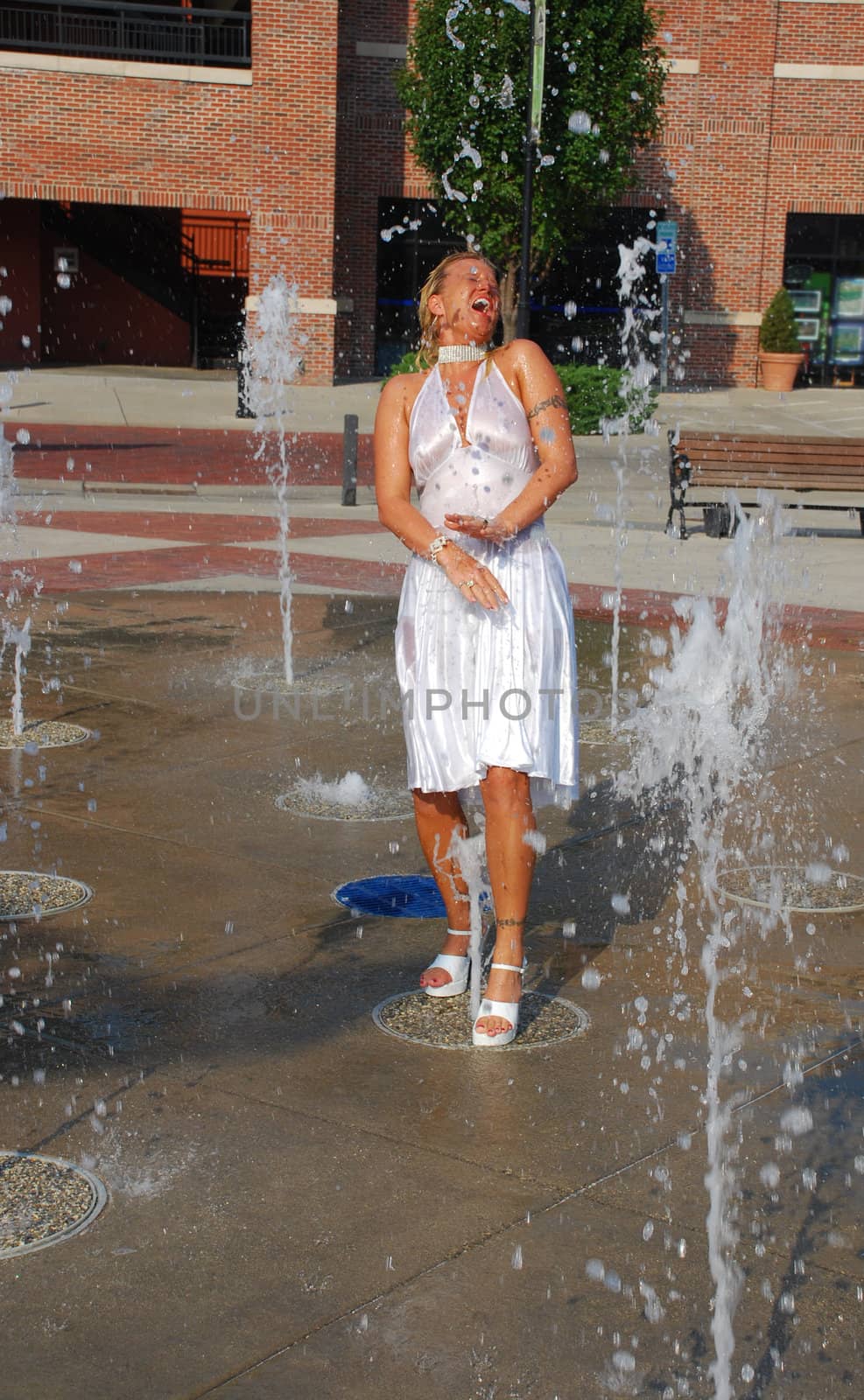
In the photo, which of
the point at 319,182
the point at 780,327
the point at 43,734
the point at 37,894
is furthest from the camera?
the point at 780,327

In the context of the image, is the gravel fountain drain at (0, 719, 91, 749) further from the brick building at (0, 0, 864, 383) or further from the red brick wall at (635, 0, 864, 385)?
the red brick wall at (635, 0, 864, 385)

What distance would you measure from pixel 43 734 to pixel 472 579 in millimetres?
3591

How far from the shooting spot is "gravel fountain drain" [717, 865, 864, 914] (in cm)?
519

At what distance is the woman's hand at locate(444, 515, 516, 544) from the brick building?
2689 centimetres

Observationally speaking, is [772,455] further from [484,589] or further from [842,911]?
[484,589]

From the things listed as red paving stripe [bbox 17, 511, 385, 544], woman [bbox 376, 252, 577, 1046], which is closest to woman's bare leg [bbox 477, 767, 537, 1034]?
woman [bbox 376, 252, 577, 1046]

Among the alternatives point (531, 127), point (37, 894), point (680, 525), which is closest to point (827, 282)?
point (531, 127)

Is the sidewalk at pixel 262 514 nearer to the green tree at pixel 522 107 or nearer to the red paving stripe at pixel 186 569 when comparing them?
the red paving stripe at pixel 186 569

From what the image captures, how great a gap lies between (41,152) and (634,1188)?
1158 inches

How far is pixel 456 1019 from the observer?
4266 millimetres

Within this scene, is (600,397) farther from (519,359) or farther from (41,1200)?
(41,1200)

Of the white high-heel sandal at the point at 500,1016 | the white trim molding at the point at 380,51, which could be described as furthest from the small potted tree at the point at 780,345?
the white high-heel sandal at the point at 500,1016

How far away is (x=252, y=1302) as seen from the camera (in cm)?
292

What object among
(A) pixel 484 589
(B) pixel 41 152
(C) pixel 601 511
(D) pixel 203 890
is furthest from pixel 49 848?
(B) pixel 41 152
